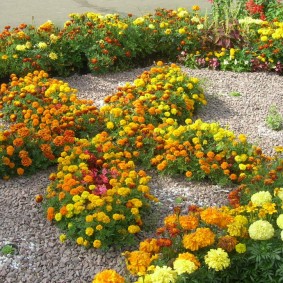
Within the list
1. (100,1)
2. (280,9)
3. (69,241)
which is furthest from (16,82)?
(100,1)

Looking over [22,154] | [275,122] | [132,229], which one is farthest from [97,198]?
[275,122]

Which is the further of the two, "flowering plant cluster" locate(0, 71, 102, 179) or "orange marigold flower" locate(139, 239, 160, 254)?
"flowering plant cluster" locate(0, 71, 102, 179)

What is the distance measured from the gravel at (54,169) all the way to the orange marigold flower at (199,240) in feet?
1.94

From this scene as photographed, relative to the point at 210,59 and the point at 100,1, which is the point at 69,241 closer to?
the point at 210,59

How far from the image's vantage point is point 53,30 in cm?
670

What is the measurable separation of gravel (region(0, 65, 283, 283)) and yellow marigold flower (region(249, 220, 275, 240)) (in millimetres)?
927

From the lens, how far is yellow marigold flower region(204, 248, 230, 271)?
9.95 ft

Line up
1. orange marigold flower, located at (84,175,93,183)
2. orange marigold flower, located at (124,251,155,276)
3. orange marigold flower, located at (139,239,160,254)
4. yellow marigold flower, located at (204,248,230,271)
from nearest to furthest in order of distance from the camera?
1. yellow marigold flower, located at (204,248,230,271)
2. orange marigold flower, located at (124,251,155,276)
3. orange marigold flower, located at (139,239,160,254)
4. orange marigold flower, located at (84,175,93,183)

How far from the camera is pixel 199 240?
3195 millimetres

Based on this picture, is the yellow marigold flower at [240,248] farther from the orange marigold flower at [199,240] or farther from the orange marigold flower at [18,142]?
the orange marigold flower at [18,142]

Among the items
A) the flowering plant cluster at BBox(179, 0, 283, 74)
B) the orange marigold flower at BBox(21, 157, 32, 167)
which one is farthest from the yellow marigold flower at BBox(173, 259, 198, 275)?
the flowering plant cluster at BBox(179, 0, 283, 74)

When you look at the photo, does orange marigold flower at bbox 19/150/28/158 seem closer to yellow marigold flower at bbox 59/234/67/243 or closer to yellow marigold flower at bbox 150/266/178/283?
yellow marigold flower at bbox 59/234/67/243

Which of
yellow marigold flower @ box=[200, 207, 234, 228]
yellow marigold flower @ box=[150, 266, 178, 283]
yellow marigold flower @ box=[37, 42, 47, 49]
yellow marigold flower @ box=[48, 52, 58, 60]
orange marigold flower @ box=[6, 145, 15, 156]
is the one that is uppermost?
yellow marigold flower @ box=[37, 42, 47, 49]

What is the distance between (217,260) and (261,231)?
0.30m
